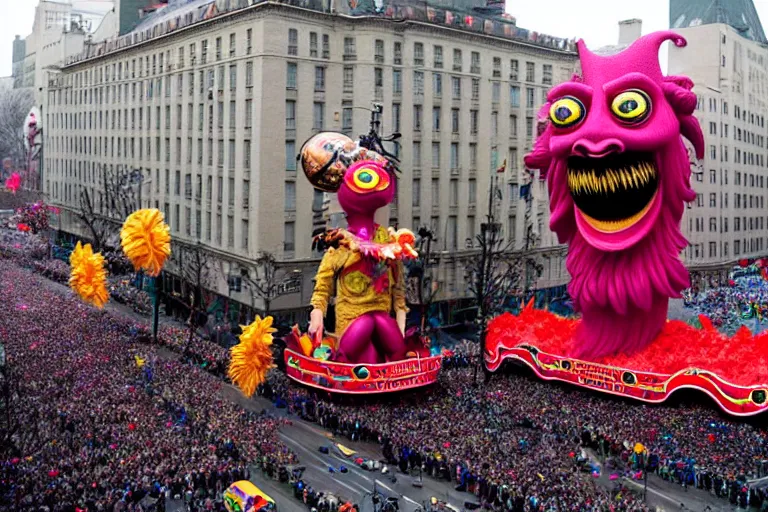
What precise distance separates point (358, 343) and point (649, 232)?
11640mm

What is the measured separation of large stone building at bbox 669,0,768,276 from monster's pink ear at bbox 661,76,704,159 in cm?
3480

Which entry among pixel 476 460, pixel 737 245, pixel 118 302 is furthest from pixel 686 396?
pixel 737 245

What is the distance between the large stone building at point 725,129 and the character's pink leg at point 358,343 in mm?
40294

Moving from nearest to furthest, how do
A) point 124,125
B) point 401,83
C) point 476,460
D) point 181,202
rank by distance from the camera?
point 476,460 → point 401,83 → point 181,202 → point 124,125

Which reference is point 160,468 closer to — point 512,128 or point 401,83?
point 401,83

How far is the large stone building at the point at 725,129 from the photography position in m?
65.6

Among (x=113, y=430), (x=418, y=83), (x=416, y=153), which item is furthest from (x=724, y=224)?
(x=113, y=430)

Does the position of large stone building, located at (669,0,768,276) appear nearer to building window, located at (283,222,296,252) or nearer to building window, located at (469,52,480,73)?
building window, located at (469,52,480,73)

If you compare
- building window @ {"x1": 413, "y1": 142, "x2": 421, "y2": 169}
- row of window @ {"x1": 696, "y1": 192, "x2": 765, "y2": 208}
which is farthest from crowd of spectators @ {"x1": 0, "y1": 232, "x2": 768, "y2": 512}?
row of window @ {"x1": 696, "y1": 192, "x2": 765, "y2": 208}

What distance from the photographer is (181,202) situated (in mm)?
52219

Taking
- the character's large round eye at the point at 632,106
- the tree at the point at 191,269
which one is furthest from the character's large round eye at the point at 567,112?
the tree at the point at 191,269

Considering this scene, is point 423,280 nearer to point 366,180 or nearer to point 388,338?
point 388,338

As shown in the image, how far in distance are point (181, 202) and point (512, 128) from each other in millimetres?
21423

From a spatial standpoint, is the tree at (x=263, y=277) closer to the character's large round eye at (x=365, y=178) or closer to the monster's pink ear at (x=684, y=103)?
the character's large round eye at (x=365, y=178)
